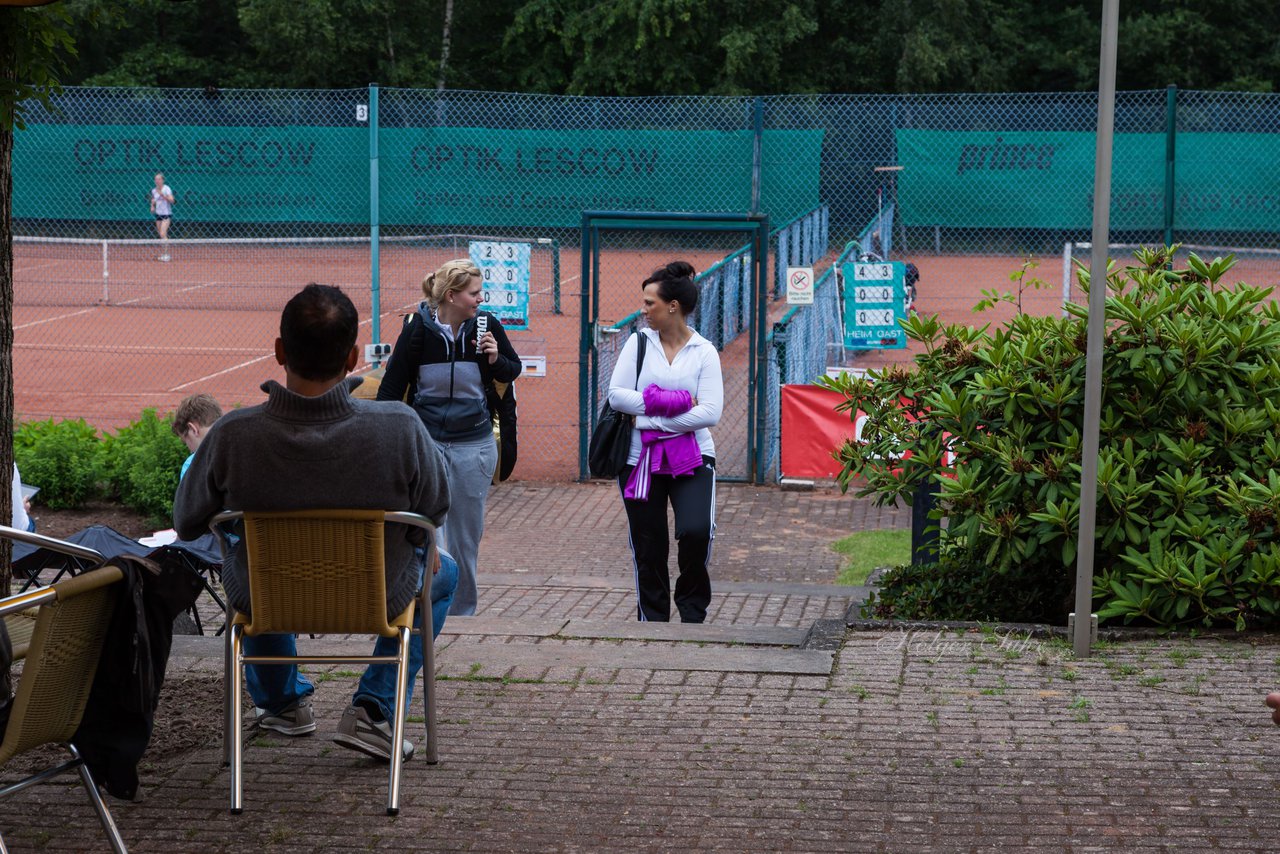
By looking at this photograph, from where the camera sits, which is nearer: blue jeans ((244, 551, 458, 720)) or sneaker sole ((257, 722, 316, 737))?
blue jeans ((244, 551, 458, 720))

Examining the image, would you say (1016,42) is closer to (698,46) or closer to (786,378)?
(698,46)

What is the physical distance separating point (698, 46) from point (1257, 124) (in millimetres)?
23102

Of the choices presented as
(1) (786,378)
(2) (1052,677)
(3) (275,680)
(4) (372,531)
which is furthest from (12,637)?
(1) (786,378)

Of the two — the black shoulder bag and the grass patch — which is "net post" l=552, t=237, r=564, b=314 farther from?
the black shoulder bag

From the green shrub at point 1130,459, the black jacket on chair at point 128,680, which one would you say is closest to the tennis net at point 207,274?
the green shrub at point 1130,459

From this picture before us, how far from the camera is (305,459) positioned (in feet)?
12.7

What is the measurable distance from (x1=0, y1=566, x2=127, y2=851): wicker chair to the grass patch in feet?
19.1

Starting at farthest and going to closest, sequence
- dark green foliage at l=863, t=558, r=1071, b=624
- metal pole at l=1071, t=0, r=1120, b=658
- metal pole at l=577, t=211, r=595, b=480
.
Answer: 1. metal pole at l=577, t=211, r=595, b=480
2. dark green foliage at l=863, t=558, r=1071, b=624
3. metal pole at l=1071, t=0, r=1120, b=658

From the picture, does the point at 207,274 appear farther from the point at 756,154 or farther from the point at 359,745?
the point at 359,745

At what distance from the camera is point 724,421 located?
13789 millimetres

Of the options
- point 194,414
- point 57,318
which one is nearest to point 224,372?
point 57,318

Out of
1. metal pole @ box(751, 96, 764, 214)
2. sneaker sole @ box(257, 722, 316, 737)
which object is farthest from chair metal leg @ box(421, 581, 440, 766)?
metal pole @ box(751, 96, 764, 214)

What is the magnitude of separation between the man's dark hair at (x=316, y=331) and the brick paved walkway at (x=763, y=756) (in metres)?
1.19

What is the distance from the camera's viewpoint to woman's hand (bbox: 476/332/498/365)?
6727mm
